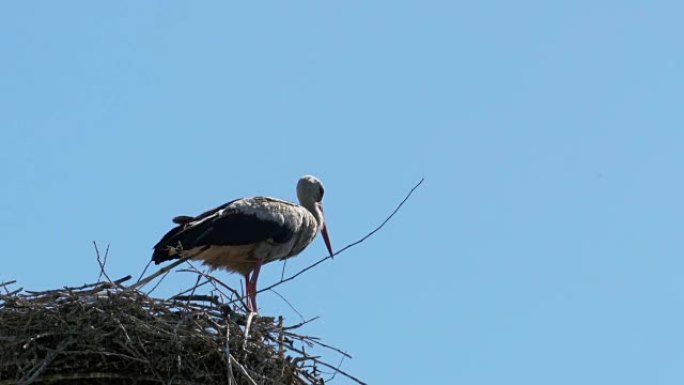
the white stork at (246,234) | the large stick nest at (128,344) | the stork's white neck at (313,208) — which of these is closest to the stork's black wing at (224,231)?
the white stork at (246,234)

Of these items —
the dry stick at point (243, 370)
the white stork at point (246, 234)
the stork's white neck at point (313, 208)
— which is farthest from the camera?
the stork's white neck at point (313, 208)

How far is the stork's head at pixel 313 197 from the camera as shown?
13086mm

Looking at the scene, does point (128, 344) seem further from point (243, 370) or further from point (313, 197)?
point (313, 197)

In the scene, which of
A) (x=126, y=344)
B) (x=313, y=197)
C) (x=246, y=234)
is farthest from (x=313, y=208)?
(x=126, y=344)

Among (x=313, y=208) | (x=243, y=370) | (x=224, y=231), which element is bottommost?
(x=243, y=370)

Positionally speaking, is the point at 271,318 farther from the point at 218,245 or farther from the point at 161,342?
the point at 218,245

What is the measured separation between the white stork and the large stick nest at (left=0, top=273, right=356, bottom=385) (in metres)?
2.75

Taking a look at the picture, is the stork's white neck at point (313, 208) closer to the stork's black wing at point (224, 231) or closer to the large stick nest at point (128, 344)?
the stork's black wing at point (224, 231)

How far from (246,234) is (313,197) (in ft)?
5.09

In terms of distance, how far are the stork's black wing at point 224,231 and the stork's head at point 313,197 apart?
0.92 m

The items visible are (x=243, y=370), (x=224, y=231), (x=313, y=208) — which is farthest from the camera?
(x=313, y=208)

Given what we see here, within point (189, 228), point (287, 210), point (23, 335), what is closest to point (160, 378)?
point (23, 335)

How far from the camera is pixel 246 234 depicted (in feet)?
38.3

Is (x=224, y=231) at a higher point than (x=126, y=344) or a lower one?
higher
